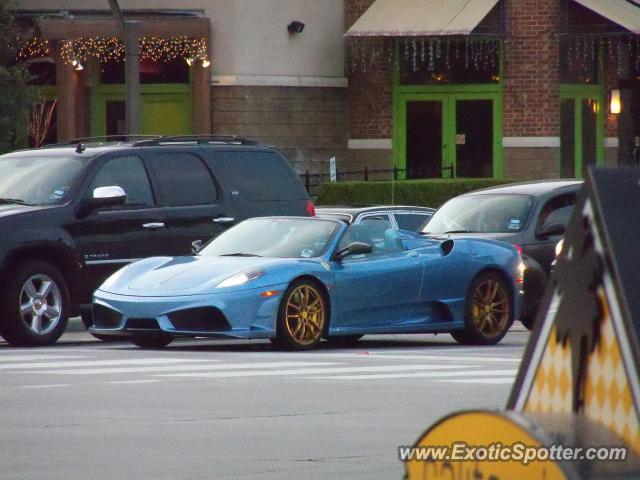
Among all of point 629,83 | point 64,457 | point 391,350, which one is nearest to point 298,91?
point 629,83

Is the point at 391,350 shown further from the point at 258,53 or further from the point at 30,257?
the point at 258,53

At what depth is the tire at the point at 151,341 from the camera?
16.1m

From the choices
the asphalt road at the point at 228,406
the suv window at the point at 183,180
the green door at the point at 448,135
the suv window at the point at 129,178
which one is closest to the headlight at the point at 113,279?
the asphalt road at the point at 228,406

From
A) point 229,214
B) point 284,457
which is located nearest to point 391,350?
point 229,214

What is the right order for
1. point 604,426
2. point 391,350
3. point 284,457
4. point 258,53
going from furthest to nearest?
point 258,53, point 391,350, point 284,457, point 604,426

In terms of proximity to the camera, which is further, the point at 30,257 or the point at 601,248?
the point at 30,257

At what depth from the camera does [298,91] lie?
122 feet

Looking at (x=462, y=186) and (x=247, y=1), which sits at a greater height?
(x=247, y=1)

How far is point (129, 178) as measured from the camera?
17.9 meters

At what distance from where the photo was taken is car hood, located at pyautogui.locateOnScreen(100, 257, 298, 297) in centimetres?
1545

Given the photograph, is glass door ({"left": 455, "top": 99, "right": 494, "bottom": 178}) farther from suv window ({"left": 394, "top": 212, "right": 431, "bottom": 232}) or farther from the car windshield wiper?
the car windshield wiper

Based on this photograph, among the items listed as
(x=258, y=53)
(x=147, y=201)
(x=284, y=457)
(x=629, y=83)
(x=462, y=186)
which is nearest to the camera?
(x=284, y=457)

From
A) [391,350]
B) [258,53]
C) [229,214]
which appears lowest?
[391,350]

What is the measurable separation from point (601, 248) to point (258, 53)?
3246 centimetres
